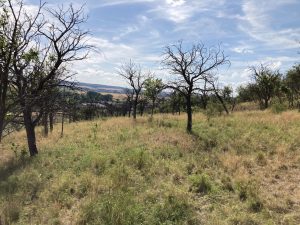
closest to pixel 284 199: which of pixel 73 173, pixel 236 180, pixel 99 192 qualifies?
pixel 236 180

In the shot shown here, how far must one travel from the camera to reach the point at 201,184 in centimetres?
1057

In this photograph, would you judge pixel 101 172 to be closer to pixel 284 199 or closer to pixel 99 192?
pixel 99 192

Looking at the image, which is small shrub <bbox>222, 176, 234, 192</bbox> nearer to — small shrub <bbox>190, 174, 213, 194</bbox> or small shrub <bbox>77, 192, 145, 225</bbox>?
small shrub <bbox>190, 174, 213, 194</bbox>

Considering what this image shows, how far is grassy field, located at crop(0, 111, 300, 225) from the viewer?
8672 mm

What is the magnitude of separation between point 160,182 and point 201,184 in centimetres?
134

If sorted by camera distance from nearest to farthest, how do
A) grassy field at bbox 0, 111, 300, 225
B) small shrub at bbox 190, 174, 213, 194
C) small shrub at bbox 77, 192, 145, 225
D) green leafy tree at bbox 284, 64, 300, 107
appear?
small shrub at bbox 77, 192, 145, 225 → grassy field at bbox 0, 111, 300, 225 → small shrub at bbox 190, 174, 213, 194 → green leafy tree at bbox 284, 64, 300, 107

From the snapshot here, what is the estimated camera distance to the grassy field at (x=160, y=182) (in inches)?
341

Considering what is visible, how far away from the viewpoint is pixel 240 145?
53.0 ft

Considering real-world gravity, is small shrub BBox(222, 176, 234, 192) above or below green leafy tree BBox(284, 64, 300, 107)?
below

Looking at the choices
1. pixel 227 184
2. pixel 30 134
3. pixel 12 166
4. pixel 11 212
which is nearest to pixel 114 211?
pixel 11 212

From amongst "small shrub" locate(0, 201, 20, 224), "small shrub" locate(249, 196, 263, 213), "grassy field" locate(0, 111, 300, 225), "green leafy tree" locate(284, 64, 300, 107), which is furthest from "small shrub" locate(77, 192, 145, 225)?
"green leafy tree" locate(284, 64, 300, 107)

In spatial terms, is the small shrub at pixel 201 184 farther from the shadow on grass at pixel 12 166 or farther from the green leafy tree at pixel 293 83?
the green leafy tree at pixel 293 83

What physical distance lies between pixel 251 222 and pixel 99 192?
4588 mm

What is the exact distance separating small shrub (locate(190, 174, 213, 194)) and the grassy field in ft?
0.11
